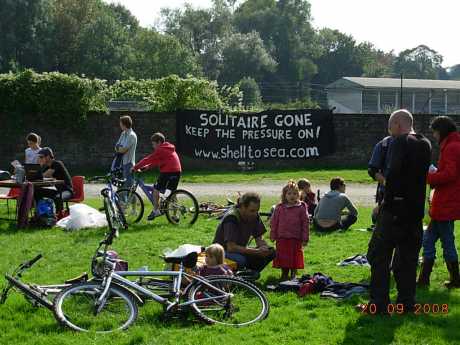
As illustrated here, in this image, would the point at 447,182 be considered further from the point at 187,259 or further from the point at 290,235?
the point at 187,259

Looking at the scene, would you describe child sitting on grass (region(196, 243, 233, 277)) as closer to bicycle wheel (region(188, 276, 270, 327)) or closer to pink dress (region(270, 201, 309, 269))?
bicycle wheel (region(188, 276, 270, 327))

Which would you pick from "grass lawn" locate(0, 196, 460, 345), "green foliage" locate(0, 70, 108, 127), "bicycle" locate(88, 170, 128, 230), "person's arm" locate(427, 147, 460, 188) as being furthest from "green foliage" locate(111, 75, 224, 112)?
"person's arm" locate(427, 147, 460, 188)

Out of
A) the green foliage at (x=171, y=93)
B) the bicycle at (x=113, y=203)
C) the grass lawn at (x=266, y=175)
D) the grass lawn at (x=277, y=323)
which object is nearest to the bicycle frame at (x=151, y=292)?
the grass lawn at (x=277, y=323)

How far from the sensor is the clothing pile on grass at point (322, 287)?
24.1 feet

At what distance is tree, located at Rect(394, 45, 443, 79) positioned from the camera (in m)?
146

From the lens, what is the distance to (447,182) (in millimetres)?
7375

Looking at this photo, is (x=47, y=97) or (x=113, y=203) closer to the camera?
(x=113, y=203)

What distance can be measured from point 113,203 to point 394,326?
624 centimetres

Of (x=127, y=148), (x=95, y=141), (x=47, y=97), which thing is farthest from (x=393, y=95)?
(x=127, y=148)

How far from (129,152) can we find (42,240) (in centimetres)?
285

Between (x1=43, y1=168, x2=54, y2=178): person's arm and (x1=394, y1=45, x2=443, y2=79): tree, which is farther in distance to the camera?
(x1=394, y1=45, x2=443, y2=79): tree

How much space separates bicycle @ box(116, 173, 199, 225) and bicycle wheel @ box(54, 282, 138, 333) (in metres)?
5.97

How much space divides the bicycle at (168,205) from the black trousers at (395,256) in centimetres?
596

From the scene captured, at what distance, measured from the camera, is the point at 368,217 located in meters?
13.3
